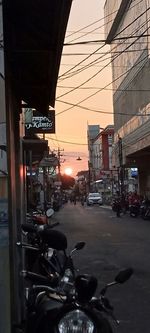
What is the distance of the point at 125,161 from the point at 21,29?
43953mm

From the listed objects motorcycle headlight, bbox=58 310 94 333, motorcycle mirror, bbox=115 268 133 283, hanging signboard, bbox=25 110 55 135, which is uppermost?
hanging signboard, bbox=25 110 55 135

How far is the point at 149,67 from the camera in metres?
37.2

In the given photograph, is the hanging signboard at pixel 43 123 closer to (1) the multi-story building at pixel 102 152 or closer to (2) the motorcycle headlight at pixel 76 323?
(2) the motorcycle headlight at pixel 76 323

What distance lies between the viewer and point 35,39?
22.1 ft

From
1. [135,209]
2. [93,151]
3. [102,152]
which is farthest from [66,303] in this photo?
[93,151]

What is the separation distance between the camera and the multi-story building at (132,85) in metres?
35.4

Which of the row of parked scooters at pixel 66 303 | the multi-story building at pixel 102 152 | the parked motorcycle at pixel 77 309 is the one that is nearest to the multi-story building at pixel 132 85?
the row of parked scooters at pixel 66 303

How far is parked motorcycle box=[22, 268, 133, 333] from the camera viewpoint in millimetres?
4293

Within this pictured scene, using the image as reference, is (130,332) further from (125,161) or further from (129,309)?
(125,161)

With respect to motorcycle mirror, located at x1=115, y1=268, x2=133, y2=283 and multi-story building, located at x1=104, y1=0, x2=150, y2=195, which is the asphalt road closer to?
motorcycle mirror, located at x1=115, y1=268, x2=133, y2=283

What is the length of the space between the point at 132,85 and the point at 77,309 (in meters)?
40.3

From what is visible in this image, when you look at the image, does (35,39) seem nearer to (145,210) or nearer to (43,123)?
(43,123)

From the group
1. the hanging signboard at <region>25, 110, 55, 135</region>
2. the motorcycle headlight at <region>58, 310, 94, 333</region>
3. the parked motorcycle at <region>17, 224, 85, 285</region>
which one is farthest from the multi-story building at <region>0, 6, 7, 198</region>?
the hanging signboard at <region>25, 110, 55, 135</region>

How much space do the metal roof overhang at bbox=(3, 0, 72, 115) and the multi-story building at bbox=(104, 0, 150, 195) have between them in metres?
21.8
